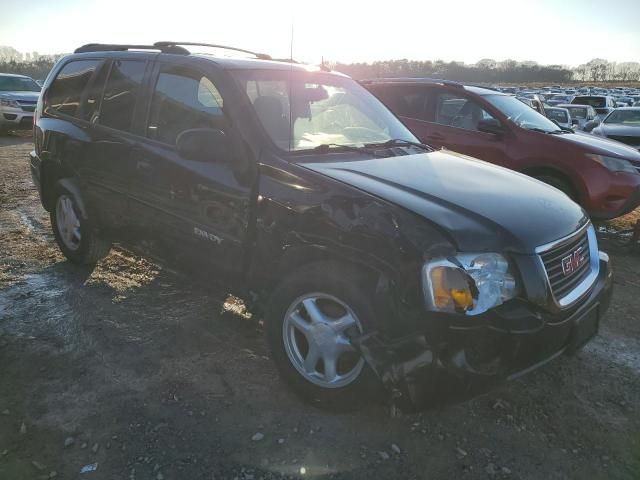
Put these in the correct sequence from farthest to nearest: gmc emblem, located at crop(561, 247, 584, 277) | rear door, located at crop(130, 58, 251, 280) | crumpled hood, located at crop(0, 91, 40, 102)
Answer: crumpled hood, located at crop(0, 91, 40, 102) < rear door, located at crop(130, 58, 251, 280) < gmc emblem, located at crop(561, 247, 584, 277)

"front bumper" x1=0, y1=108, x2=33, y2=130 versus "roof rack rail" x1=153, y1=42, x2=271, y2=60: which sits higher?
"roof rack rail" x1=153, y1=42, x2=271, y2=60

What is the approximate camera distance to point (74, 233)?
14.7ft

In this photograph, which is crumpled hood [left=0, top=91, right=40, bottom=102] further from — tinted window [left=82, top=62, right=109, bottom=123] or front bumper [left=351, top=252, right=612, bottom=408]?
front bumper [left=351, top=252, right=612, bottom=408]

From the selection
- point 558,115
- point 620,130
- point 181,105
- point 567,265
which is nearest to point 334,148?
point 181,105

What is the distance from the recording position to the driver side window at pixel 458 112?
21.6 feet

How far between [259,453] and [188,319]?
5.07ft

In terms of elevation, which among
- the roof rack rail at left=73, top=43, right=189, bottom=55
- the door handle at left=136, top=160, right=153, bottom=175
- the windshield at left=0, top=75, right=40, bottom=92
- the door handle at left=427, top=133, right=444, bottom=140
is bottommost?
the windshield at left=0, top=75, right=40, bottom=92

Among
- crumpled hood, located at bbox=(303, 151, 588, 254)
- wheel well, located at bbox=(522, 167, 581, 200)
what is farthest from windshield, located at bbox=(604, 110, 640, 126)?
crumpled hood, located at bbox=(303, 151, 588, 254)

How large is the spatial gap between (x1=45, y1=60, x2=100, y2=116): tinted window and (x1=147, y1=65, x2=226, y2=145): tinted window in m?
1.07

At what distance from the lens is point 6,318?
3.64 metres

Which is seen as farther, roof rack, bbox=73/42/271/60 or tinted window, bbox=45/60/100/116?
tinted window, bbox=45/60/100/116

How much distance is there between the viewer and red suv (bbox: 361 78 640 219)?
585 cm

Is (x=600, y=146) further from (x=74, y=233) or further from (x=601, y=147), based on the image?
(x=74, y=233)

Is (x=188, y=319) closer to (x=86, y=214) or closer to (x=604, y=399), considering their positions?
(x=86, y=214)
